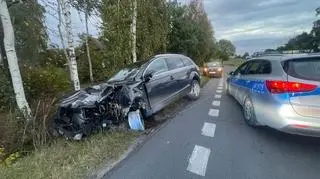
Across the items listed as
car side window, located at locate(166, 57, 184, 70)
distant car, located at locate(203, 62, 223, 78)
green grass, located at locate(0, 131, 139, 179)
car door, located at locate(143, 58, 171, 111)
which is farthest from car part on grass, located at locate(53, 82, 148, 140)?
distant car, located at locate(203, 62, 223, 78)

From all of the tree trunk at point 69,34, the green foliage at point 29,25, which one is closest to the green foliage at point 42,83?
the green foliage at point 29,25

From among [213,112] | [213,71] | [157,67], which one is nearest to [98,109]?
[157,67]

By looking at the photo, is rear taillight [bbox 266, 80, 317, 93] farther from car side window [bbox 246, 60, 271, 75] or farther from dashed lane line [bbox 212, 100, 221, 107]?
dashed lane line [bbox 212, 100, 221, 107]

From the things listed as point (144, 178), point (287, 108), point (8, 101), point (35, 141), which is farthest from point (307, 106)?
point (8, 101)

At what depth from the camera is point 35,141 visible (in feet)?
20.3

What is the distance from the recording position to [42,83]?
35.6 feet

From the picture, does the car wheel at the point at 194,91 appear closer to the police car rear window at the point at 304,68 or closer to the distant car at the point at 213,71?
the police car rear window at the point at 304,68

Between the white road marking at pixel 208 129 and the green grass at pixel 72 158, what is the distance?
1479 mm

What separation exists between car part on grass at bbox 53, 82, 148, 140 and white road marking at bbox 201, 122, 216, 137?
54.4 inches

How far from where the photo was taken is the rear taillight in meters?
4.83

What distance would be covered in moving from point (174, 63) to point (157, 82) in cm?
169

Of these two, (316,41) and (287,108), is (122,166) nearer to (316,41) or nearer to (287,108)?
(287,108)

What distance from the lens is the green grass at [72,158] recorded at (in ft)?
14.8

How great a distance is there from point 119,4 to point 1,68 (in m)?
5.34
